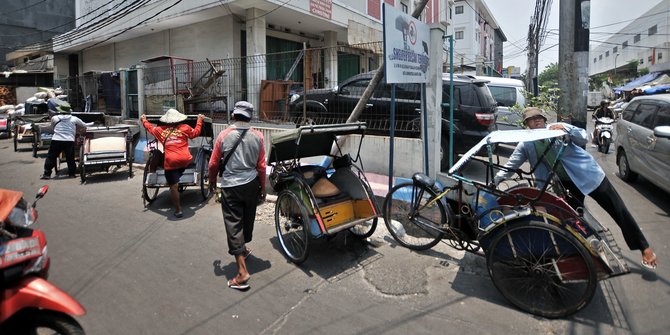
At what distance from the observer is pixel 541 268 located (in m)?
3.20

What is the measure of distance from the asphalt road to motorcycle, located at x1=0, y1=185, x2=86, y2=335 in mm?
882

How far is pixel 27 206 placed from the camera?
250 cm

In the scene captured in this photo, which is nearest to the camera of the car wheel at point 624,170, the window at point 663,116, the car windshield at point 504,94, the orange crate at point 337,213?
the orange crate at point 337,213

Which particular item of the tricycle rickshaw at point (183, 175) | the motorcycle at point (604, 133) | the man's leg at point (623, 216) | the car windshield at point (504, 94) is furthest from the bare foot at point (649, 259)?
the car windshield at point (504, 94)

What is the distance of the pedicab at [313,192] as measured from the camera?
415 centimetres

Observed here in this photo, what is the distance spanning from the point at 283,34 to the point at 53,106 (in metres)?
9.59

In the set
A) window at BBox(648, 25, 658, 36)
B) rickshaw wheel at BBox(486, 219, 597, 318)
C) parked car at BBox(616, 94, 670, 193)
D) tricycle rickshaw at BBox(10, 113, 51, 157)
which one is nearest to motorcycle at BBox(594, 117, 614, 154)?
parked car at BBox(616, 94, 670, 193)

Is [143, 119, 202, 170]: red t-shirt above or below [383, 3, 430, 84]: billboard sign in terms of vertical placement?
below

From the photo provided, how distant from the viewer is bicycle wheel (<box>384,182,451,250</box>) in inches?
173

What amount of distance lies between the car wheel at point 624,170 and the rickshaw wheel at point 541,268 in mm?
5509

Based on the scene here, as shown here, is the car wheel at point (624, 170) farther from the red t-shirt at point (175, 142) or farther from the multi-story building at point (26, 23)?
the multi-story building at point (26, 23)

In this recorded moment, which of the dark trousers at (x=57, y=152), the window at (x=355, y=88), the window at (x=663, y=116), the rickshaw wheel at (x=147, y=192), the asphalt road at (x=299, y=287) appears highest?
the window at (x=355, y=88)

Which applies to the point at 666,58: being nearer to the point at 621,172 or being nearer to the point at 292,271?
the point at 621,172

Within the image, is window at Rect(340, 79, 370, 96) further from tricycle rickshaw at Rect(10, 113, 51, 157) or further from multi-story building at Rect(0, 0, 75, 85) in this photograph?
multi-story building at Rect(0, 0, 75, 85)
